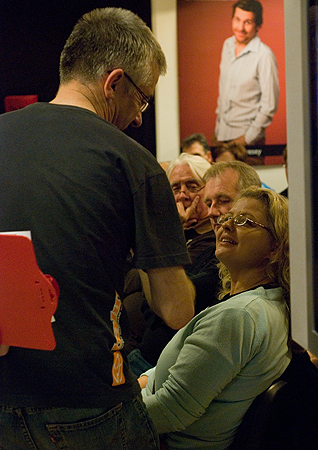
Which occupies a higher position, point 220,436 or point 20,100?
point 20,100

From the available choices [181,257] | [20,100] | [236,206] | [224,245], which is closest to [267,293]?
[224,245]

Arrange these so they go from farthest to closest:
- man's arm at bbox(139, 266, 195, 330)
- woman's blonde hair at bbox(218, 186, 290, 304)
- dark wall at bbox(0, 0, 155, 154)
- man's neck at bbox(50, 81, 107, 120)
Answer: dark wall at bbox(0, 0, 155, 154) < woman's blonde hair at bbox(218, 186, 290, 304) < man's neck at bbox(50, 81, 107, 120) < man's arm at bbox(139, 266, 195, 330)

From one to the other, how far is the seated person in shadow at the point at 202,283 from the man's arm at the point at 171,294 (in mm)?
1036

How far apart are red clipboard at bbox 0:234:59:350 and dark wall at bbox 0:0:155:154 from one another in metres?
3.41

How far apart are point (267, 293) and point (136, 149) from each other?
2.42 ft

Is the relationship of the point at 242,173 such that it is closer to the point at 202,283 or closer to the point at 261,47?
the point at 202,283

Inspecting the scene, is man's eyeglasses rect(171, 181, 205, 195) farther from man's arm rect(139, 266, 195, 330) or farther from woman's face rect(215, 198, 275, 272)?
man's arm rect(139, 266, 195, 330)

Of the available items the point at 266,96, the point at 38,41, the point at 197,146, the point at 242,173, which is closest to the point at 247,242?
the point at 242,173

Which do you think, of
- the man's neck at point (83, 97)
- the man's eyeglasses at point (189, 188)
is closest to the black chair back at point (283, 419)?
the man's neck at point (83, 97)

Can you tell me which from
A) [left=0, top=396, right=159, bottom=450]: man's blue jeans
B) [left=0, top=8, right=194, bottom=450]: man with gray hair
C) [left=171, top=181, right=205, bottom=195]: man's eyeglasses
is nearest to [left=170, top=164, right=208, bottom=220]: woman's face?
[left=171, top=181, right=205, bottom=195]: man's eyeglasses

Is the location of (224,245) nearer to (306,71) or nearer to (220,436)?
(220,436)

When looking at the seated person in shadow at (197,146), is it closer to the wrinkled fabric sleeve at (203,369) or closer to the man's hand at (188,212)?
the man's hand at (188,212)

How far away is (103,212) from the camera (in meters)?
0.98

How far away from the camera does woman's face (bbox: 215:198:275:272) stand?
1.69m
